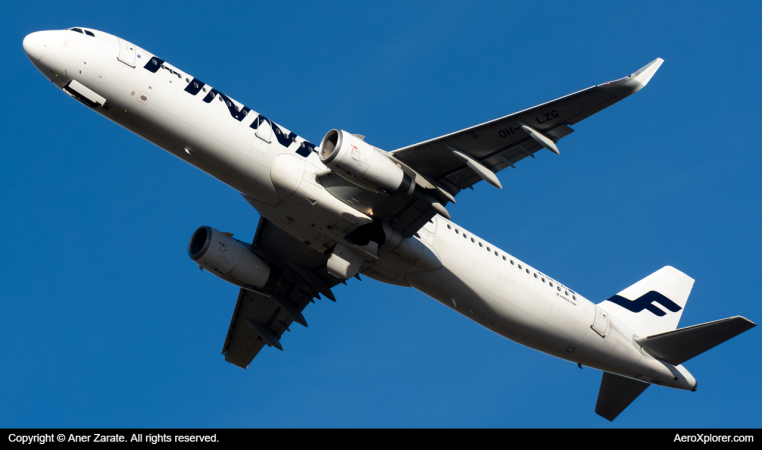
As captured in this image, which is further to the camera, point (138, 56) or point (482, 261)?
point (482, 261)

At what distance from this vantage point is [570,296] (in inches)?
1214

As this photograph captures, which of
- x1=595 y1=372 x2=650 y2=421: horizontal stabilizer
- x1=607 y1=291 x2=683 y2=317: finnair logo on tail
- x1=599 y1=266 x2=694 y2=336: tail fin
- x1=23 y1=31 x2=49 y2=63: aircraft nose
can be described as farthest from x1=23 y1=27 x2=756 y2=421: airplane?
x1=607 y1=291 x2=683 y2=317: finnair logo on tail

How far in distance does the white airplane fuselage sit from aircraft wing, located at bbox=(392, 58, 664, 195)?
293 centimetres

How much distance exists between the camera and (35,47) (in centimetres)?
2348

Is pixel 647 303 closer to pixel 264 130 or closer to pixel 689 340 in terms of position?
pixel 689 340

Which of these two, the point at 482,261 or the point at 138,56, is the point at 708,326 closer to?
the point at 482,261

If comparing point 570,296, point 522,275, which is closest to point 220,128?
point 522,275

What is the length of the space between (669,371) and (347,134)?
60.2 ft

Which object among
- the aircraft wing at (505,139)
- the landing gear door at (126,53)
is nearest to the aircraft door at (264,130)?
the aircraft wing at (505,139)

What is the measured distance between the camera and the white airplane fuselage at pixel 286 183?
24125mm

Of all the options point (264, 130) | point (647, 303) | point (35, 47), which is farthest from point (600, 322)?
point (35, 47)

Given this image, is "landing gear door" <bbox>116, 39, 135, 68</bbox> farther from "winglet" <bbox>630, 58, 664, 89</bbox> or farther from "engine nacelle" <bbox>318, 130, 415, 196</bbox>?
"winglet" <bbox>630, 58, 664, 89</bbox>

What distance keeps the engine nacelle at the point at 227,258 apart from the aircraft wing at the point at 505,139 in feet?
30.3

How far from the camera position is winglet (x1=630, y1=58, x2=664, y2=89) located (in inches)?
878
